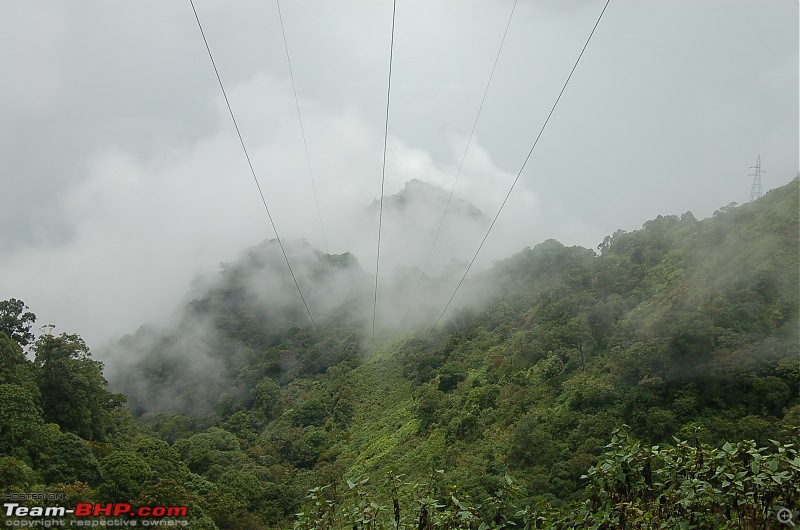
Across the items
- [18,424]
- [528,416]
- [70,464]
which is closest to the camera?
[70,464]

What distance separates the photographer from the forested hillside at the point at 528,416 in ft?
10.0

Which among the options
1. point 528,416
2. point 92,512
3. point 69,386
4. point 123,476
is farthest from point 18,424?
point 528,416

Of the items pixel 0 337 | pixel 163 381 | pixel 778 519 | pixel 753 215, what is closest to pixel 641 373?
pixel 753 215

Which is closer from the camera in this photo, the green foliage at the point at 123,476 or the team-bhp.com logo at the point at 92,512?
the team-bhp.com logo at the point at 92,512

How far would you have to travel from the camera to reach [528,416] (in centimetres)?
1931

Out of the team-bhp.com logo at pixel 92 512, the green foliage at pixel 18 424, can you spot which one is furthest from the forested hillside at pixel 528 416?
the team-bhp.com logo at pixel 92 512

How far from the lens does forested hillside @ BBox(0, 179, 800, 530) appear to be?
305 cm

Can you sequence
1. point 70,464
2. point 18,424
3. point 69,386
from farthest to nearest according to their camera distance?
point 69,386 → point 18,424 → point 70,464

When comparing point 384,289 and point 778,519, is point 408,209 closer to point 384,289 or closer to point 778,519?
point 384,289

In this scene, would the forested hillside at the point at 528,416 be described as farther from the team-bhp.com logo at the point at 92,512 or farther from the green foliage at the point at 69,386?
the team-bhp.com logo at the point at 92,512

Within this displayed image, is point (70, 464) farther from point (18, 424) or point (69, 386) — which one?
point (69, 386)

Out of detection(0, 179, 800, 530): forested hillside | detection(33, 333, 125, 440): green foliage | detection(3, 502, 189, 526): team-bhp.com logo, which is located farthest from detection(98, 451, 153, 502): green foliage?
detection(33, 333, 125, 440): green foliage

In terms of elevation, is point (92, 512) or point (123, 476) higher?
point (123, 476)

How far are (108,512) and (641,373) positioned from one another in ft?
49.8
